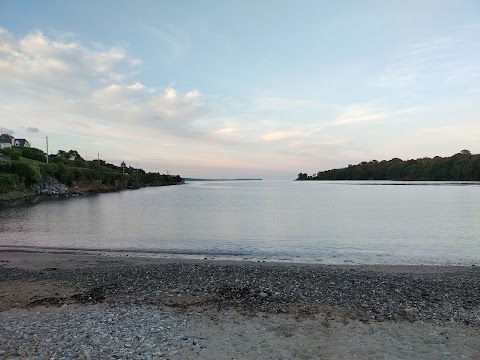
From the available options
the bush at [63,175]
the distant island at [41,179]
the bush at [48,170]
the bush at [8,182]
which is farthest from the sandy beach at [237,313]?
the bush at [63,175]

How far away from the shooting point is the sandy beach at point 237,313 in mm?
6984

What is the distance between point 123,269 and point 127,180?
499ft

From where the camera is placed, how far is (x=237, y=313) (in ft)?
30.1

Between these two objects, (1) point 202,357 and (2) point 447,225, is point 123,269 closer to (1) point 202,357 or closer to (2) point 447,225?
(1) point 202,357

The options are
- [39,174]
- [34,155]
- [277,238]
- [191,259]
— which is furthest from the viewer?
[34,155]

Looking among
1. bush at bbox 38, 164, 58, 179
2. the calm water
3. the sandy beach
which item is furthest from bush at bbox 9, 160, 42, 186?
the sandy beach

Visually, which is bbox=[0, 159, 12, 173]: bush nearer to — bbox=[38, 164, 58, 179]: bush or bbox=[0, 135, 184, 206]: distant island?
bbox=[0, 135, 184, 206]: distant island

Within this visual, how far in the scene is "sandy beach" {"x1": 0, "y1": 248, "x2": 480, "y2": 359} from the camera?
6.98 meters

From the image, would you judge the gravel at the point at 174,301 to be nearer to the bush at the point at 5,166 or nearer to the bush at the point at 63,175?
the bush at the point at 5,166

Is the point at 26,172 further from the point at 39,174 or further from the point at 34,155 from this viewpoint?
the point at 34,155

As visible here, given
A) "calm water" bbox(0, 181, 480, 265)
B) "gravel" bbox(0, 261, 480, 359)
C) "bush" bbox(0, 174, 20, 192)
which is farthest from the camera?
"bush" bbox(0, 174, 20, 192)

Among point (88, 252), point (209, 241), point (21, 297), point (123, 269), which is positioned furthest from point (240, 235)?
point (21, 297)

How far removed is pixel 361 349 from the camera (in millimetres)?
7090

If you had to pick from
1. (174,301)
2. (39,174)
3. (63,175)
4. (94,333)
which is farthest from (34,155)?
(94,333)
